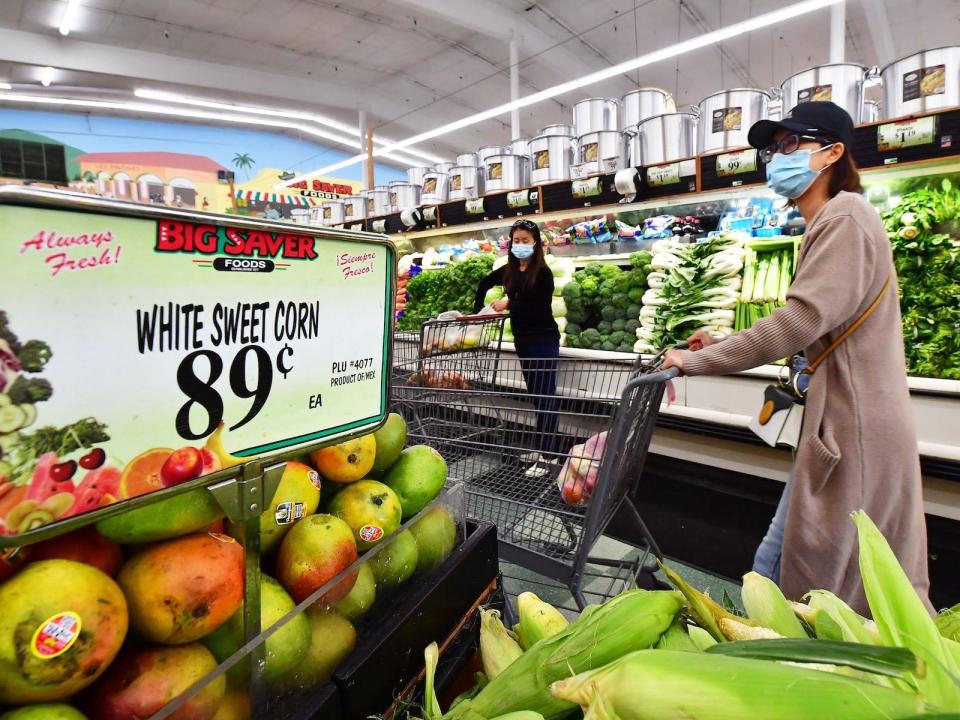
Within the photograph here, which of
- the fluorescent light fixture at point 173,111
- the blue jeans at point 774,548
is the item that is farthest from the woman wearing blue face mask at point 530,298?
the fluorescent light fixture at point 173,111

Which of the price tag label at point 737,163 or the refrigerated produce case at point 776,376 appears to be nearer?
the refrigerated produce case at point 776,376

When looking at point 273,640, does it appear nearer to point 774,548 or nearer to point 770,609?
point 770,609

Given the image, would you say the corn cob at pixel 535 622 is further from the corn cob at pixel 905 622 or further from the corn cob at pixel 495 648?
the corn cob at pixel 905 622

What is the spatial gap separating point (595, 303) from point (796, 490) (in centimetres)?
226

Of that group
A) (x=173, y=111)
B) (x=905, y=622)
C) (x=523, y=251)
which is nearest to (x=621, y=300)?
(x=523, y=251)

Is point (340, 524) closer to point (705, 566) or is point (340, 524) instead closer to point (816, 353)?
point (816, 353)

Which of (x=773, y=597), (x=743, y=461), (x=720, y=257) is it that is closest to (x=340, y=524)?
(x=773, y=597)

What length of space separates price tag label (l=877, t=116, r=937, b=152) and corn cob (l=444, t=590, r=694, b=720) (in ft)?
10.4

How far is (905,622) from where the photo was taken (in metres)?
0.58

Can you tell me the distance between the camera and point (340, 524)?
791 mm

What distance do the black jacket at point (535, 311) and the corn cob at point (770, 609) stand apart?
2.76 metres

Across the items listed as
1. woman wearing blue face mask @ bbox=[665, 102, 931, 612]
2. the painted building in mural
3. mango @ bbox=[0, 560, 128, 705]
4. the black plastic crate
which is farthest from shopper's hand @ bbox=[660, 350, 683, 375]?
the painted building in mural

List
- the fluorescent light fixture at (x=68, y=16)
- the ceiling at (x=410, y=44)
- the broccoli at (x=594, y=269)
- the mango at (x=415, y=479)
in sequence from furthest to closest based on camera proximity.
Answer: the ceiling at (x=410, y=44) → the fluorescent light fixture at (x=68, y=16) → the broccoli at (x=594, y=269) → the mango at (x=415, y=479)

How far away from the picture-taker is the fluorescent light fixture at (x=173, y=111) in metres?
11.5
